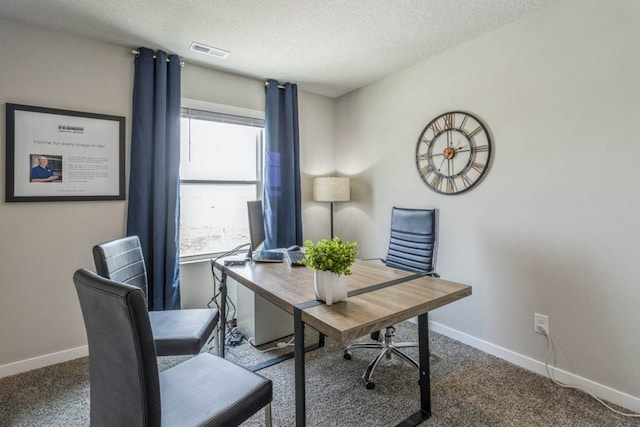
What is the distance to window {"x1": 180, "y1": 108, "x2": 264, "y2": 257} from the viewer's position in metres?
2.95

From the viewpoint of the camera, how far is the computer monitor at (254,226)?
7.71 feet

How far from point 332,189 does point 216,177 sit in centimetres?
121

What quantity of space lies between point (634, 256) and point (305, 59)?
272 cm

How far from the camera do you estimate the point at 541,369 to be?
212 centimetres

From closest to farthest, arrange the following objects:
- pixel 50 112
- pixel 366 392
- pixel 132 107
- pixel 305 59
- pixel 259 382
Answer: pixel 259 382 → pixel 366 392 → pixel 50 112 → pixel 132 107 → pixel 305 59

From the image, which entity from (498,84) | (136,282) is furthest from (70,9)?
(498,84)

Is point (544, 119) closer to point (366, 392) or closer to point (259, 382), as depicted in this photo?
point (366, 392)

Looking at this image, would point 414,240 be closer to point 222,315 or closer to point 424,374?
point 424,374

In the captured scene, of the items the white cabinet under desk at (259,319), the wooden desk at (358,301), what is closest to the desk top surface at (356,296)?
the wooden desk at (358,301)

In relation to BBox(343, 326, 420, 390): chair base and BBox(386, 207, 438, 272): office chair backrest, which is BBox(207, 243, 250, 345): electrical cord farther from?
BBox(386, 207, 438, 272): office chair backrest

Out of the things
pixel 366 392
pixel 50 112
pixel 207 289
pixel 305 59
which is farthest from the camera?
pixel 207 289

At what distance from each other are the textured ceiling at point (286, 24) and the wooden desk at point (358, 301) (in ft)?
5.68

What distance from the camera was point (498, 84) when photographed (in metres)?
2.33

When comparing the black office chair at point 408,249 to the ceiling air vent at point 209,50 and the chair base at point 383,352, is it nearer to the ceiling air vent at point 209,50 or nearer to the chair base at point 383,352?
the chair base at point 383,352
